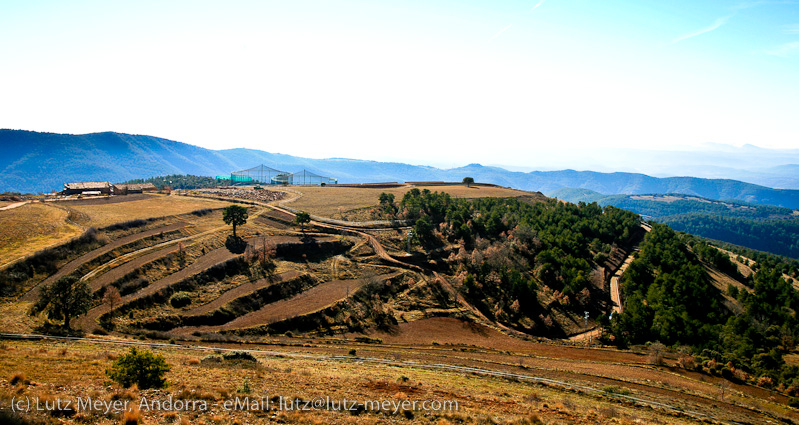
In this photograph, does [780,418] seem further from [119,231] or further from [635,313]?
[119,231]

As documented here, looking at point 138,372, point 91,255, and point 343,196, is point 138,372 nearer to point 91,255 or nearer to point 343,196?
point 91,255

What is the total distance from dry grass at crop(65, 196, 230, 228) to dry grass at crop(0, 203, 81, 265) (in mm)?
3381

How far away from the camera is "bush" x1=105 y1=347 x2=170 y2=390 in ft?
53.9

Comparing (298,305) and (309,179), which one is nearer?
(298,305)

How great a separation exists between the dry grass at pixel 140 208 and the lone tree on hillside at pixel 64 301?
66.1ft

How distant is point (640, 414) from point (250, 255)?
45.4 m

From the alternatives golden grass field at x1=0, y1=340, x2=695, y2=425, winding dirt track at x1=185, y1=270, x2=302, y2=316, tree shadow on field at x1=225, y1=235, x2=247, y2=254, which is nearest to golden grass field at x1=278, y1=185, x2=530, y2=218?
tree shadow on field at x1=225, y1=235, x2=247, y2=254

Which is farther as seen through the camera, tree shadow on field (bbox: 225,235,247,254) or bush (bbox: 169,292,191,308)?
tree shadow on field (bbox: 225,235,247,254)

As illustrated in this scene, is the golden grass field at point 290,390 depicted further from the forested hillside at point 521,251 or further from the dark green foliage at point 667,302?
the dark green foliage at point 667,302

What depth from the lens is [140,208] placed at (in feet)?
200

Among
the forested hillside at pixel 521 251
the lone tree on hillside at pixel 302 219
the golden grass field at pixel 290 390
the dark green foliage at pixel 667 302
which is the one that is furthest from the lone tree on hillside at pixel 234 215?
the dark green foliage at pixel 667 302

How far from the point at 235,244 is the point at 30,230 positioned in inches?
856

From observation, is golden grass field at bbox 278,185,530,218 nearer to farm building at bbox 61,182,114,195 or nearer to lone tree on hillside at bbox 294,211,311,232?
lone tree on hillside at bbox 294,211,311,232

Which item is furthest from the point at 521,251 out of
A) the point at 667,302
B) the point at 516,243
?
the point at 667,302
